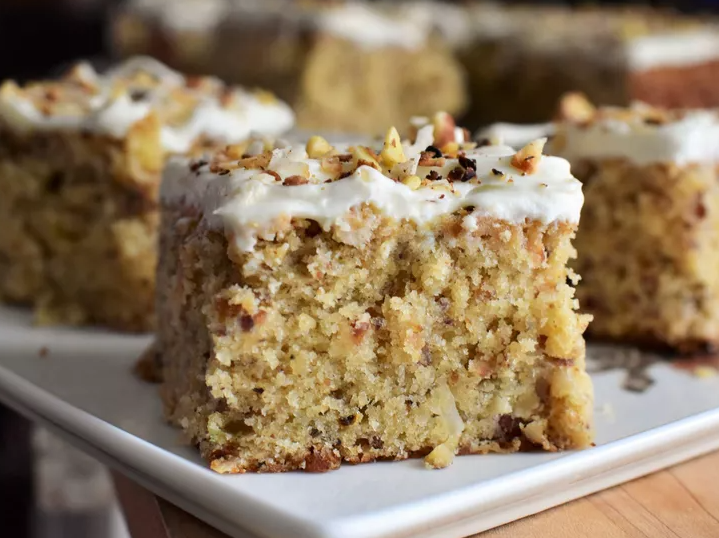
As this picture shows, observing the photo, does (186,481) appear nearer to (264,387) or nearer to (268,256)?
(264,387)

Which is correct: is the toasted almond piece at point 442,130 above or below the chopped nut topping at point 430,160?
below

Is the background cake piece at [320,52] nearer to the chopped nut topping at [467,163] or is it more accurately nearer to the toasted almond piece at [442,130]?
the toasted almond piece at [442,130]

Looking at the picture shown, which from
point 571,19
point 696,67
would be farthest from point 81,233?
point 571,19

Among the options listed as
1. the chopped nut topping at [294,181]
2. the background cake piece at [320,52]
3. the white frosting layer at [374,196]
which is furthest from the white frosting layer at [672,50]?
the chopped nut topping at [294,181]

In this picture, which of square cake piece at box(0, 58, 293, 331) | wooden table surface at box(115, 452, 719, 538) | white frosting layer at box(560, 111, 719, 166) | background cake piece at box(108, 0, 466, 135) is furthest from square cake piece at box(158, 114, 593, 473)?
background cake piece at box(108, 0, 466, 135)

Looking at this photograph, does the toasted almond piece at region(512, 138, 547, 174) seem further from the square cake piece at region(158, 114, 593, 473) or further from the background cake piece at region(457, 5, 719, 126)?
the background cake piece at region(457, 5, 719, 126)

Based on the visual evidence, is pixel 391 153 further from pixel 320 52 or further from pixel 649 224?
pixel 320 52
